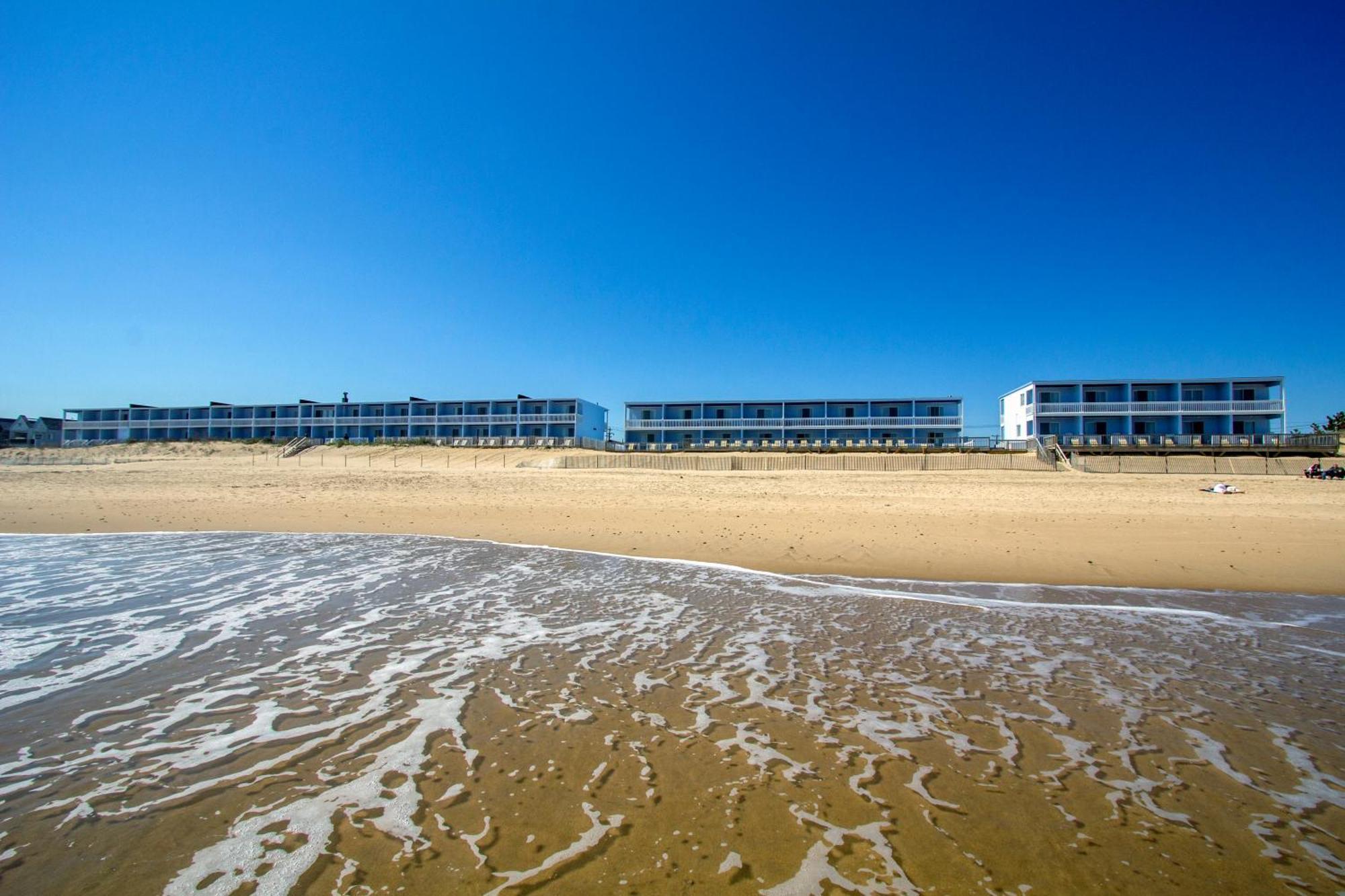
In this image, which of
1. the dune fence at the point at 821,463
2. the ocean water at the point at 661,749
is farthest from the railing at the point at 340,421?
the ocean water at the point at 661,749

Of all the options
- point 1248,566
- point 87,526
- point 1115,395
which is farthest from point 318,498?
point 1115,395

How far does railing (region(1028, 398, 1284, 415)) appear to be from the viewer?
153ft

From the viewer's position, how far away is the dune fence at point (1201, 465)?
3347 cm

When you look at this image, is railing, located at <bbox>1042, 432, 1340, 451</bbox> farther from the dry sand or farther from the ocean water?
the ocean water

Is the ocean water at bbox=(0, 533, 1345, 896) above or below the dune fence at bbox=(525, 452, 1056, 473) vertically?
below

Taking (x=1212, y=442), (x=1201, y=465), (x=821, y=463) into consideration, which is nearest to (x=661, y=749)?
(x=821, y=463)

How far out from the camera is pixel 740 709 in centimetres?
403

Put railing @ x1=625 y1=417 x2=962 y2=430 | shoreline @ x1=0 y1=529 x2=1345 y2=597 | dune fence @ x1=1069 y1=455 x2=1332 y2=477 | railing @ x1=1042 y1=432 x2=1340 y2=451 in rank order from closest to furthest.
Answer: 1. shoreline @ x1=0 y1=529 x2=1345 y2=597
2. dune fence @ x1=1069 y1=455 x2=1332 y2=477
3. railing @ x1=1042 y1=432 x2=1340 y2=451
4. railing @ x1=625 y1=417 x2=962 y2=430

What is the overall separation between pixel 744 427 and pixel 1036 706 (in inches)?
2190

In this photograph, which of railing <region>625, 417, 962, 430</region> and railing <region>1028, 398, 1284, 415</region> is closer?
railing <region>1028, 398, 1284, 415</region>

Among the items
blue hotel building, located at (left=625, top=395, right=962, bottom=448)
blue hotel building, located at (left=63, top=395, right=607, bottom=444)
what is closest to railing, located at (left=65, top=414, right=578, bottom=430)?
blue hotel building, located at (left=63, top=395, right=607, bottom=444)

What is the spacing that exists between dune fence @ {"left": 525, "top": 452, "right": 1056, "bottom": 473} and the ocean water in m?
26.8

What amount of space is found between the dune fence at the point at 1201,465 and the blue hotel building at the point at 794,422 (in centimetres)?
1603

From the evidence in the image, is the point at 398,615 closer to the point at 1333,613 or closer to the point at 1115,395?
the point at 1333,613
